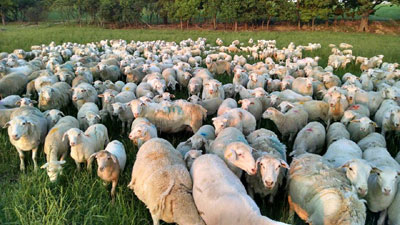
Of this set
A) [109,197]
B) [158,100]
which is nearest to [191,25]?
[158,100]

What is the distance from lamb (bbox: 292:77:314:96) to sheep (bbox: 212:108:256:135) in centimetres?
368

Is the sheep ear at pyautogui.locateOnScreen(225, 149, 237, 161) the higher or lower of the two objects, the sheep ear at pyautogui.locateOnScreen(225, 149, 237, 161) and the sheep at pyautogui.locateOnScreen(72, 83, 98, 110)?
the lower

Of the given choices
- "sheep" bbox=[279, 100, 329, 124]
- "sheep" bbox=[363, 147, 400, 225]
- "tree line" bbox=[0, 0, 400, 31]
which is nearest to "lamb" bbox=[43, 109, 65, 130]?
"sheep" bbox=[279, 100, 329, 124]

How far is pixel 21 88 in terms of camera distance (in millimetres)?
9883

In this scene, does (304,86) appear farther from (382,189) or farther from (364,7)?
(364,7)

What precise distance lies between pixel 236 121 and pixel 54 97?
488cm

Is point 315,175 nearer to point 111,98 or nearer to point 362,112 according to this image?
point 362,112

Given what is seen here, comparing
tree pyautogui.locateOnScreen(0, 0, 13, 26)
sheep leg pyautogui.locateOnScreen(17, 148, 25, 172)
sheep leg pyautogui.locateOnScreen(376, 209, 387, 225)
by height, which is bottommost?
sheep leg pyautogui.locateOnScreen(376, 209, 387, 225)

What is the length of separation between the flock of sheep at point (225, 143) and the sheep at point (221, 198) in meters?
0.01

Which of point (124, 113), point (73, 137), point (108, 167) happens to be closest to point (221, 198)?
point (108, 167)

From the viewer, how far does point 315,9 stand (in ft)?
130

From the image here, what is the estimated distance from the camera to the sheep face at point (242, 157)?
168 inches

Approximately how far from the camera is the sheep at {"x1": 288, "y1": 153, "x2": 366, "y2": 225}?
365 centimetres

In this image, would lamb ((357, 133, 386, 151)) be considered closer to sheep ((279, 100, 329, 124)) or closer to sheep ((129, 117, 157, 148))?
sheep ((279, 100, 329, 124))
